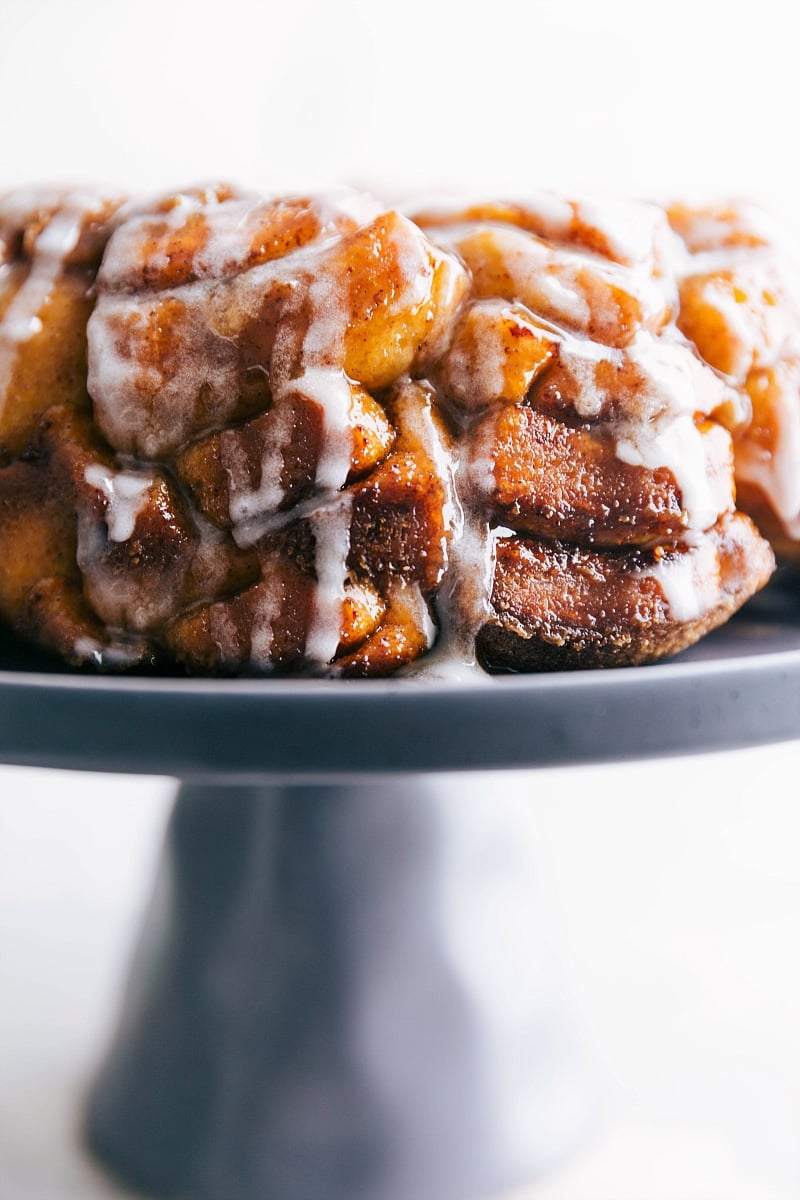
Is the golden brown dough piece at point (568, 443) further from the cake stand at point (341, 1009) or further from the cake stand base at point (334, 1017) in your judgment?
the cake stand base at point (334, 1017)

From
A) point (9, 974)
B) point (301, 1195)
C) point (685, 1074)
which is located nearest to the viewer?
point (301, 1195)

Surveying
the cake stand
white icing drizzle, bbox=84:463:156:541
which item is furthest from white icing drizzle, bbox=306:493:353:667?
the cake stand

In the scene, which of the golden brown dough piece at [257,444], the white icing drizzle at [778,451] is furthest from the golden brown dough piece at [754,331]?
the golden brown dough piece at [257,444]

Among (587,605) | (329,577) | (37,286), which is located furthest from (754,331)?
(37,286)

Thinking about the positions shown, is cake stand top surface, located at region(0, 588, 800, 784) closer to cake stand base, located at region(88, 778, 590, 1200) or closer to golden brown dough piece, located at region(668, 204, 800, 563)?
golden brown dough piece, located at region(668, 204, 800, 563)

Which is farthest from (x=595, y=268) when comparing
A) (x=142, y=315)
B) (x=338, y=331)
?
(x=142, y=315)

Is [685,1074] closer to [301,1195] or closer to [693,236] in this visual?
[301,1195]
